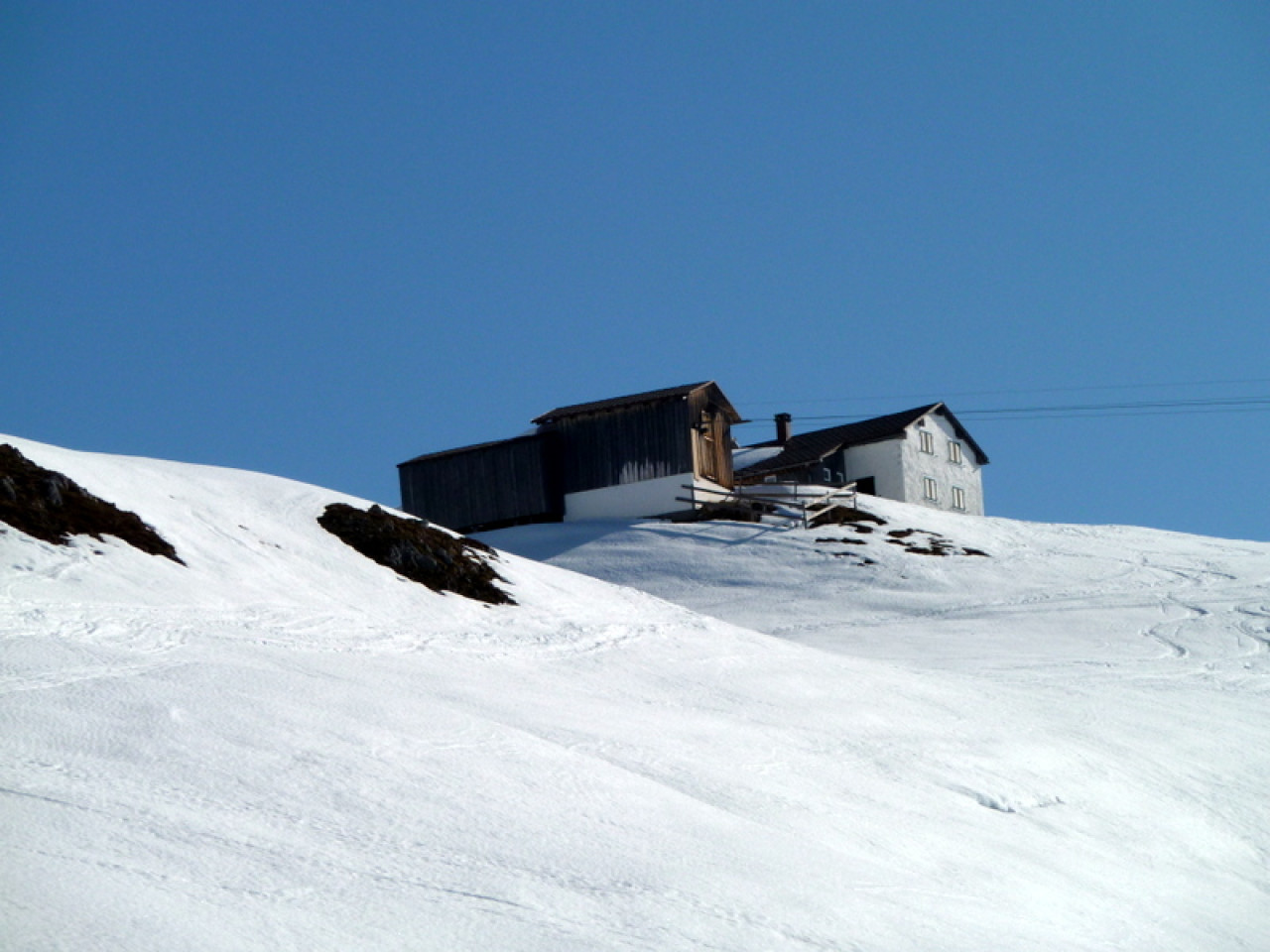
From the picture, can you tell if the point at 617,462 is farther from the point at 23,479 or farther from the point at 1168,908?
the point at 1168,908

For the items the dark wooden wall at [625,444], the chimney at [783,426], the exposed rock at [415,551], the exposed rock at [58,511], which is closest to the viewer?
the exposed rock at [58,511]

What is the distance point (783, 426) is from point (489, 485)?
1991cm

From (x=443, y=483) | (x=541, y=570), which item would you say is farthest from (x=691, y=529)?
(x=541, y=570)

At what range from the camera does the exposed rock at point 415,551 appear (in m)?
19.3

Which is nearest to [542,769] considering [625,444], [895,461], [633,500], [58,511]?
[58,511]

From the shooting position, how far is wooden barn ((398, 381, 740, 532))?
42.3 m

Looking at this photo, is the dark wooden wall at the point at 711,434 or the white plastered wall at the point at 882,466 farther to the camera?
the white plastered wall at the point at 882,466

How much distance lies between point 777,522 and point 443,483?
1240 cm

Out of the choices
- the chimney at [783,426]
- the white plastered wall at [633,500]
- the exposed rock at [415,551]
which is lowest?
the exposed rock at [415,551]

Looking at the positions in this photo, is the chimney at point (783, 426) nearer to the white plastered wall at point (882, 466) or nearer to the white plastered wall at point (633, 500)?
the white plastered wall at point (882, 466)

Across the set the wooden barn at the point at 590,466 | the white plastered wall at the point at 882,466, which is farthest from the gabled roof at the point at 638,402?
the white plastered wall at the point at 882,466

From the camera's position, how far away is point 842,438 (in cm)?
5372

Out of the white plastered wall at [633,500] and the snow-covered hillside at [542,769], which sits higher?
the white plastered wall at [633,500]

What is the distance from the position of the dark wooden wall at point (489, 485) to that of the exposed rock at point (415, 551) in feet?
71.3
